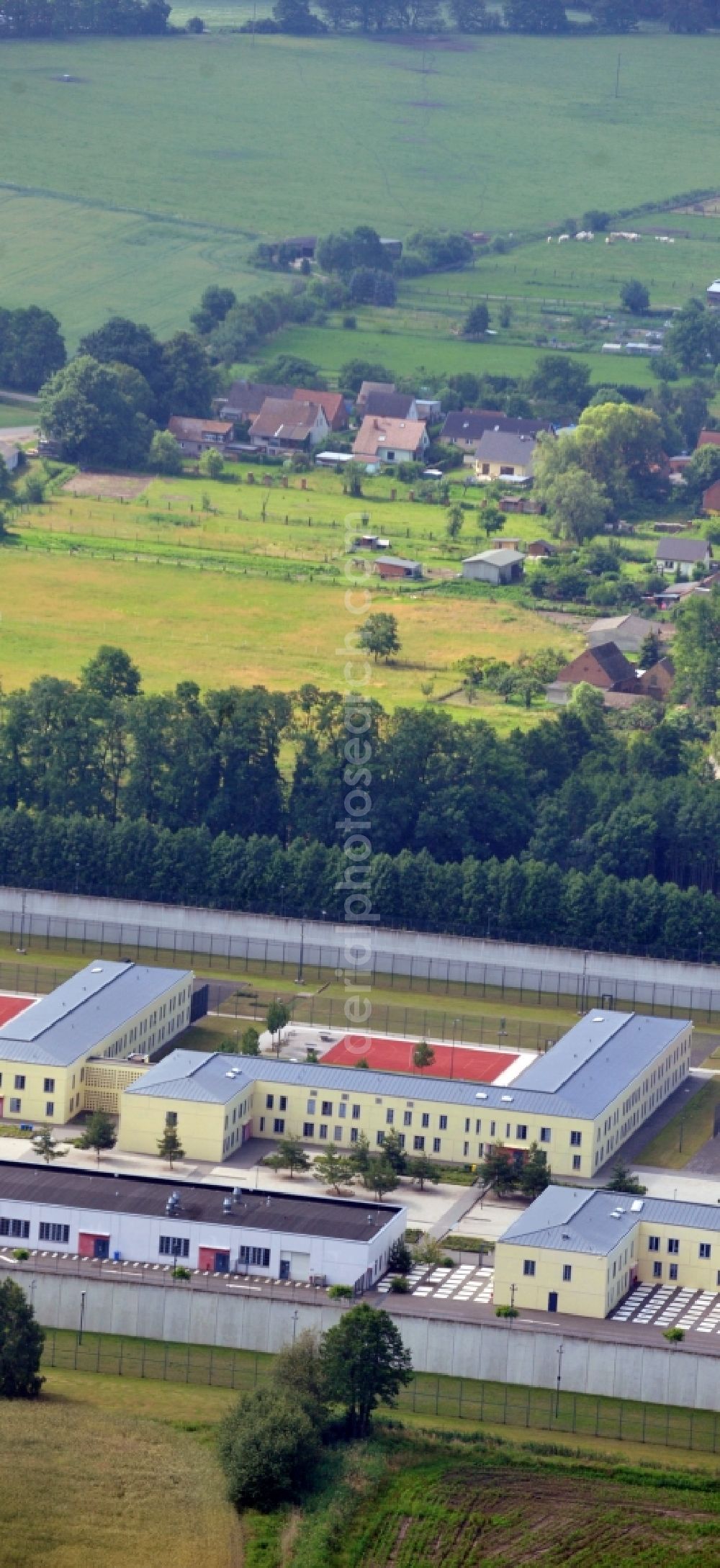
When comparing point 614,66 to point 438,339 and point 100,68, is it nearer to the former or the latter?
point 100,68

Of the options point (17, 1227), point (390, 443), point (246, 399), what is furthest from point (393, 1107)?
point (246, 399)

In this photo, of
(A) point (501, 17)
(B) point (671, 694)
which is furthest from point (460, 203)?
(B) point (671, 694)

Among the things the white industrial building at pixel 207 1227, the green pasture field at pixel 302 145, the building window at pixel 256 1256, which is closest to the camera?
the white industrial building at pixel 207 1227

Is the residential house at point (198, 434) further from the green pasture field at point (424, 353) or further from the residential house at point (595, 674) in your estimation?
the residential house at point (595, 674)

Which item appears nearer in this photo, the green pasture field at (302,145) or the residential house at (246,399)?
the residential house at (246,399)

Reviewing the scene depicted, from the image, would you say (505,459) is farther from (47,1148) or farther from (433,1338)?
(433,1338)

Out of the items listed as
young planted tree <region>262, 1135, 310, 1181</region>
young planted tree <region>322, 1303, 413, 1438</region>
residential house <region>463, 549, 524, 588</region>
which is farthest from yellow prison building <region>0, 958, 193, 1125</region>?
residential house <region>463, 549, 524, 588</region>

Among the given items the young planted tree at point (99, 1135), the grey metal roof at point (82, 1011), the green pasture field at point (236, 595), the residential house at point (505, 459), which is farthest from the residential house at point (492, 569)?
the young planted tree at point (99, 1135)
